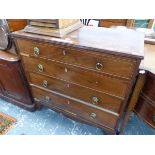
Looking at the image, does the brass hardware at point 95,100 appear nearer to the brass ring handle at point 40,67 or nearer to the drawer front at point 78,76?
the drawer front at point 78,76

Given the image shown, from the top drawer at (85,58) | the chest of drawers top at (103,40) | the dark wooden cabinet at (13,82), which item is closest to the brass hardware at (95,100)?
the top drawer at (85,58)

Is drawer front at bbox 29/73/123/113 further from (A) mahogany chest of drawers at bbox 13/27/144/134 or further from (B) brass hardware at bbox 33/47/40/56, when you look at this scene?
(B) brass hardware at bbox 33/47/40/56

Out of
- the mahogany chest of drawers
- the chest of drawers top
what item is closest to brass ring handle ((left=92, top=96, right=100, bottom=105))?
the mahogany chest of drawers

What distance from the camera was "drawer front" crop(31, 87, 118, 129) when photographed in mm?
1273

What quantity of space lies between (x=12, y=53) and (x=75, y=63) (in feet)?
2.34

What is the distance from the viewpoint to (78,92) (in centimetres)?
126

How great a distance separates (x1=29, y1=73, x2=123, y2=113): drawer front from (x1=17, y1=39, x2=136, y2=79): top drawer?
227 millimetres

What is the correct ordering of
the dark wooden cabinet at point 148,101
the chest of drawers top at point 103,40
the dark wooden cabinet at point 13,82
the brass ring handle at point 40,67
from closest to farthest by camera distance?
the chest of drawers top at point 103,40
the dark wooden cabinet at point 148,101
the brass ring handle at point 40,67
the dark wooden cabinet at point 13,82

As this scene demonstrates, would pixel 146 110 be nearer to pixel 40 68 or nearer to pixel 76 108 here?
pixel 76 108

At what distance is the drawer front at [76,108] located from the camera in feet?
4.18

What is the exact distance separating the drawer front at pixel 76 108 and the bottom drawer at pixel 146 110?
0.66ft

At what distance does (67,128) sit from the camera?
1597mm
